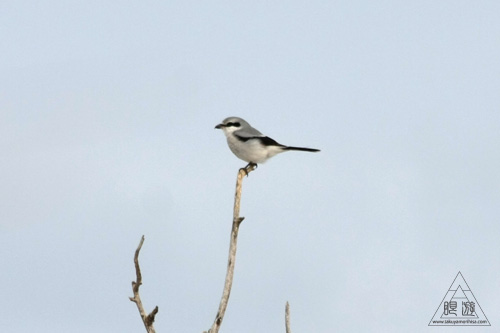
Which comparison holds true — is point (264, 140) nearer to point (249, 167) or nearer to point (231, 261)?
point (249, 167)

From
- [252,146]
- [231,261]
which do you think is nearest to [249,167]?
[252,146]

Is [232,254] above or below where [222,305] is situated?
above

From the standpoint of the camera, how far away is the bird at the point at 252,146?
1515cm

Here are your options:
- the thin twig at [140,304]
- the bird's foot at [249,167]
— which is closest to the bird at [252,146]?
the bird's foot at [249,167]

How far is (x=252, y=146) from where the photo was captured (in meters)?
15.1

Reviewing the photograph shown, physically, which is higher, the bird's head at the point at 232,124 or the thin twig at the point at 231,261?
the bird's head at the point at 232,124

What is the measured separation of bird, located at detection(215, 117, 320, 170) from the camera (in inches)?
596

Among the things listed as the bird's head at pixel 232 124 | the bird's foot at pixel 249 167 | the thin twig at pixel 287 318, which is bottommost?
the thin twig at pixel 287 318

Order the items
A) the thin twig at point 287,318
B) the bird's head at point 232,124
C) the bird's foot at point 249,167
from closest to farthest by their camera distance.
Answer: the thin twig at point 287,318 → the bird's foot at point 249,167 → the bird's head at point 232,124

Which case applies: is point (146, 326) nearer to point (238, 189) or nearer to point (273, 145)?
point (238, 189)

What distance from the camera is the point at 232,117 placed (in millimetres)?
15922

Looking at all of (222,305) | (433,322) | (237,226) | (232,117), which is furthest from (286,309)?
(232,117)

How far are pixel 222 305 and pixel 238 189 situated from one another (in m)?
1.95

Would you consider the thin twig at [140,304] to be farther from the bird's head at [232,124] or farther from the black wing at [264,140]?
A: the bird's head at [232,124]
